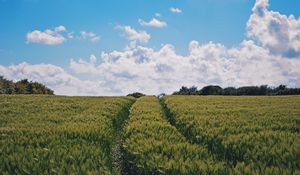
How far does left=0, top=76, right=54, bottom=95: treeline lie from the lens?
6981 centimetres

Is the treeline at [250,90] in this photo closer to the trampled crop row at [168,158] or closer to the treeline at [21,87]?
the treeline at [21,87]

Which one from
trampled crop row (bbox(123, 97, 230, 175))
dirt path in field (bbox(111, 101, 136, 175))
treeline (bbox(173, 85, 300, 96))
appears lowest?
dirt path in field (bbox(111, 101, 136, 175))

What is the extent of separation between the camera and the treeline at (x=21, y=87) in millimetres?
69812

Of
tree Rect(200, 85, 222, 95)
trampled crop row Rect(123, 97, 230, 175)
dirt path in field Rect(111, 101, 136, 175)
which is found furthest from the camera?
tree Rect(200, 85, 222, 95)

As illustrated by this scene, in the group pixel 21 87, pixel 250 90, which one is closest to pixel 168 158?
pixel 21 87

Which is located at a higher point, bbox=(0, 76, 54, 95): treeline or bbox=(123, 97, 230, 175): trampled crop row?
bbox=(0, 76, 54, 95): treeline

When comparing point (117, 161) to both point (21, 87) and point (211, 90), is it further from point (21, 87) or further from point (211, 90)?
point (211, 90)

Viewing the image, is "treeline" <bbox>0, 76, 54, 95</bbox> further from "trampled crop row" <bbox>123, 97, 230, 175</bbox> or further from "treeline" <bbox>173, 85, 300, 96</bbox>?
"trampled crop row" <bbox>123, 97, 230, 175</bbox>

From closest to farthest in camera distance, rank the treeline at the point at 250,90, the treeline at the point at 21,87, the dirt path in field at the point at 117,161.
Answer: the dirt path in field at the point at 117,161 < the treeline at the point at 21,87 < the treeline at the point at 250,90

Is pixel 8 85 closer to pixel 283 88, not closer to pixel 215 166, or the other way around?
pixel 283 88

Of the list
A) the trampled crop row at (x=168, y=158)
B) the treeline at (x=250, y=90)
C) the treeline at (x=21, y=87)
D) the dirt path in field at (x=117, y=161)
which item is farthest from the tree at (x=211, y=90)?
the trampled crop row at (x=168, y=158)

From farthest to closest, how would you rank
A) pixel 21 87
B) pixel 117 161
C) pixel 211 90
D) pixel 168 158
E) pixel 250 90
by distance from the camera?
pixel 211 90, pixel 250 90, pixel 21 87, pixel 117 161, pixel 168 158

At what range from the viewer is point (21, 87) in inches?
3076

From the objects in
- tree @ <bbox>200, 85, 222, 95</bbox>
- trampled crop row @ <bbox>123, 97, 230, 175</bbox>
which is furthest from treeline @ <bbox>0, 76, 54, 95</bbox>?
trampled crop row @ <bbox>123, 97, 230, 175</bbox>
